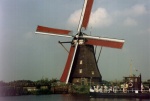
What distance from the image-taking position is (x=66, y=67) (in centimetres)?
3175

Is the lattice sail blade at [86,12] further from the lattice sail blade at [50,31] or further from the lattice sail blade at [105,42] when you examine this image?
the lattice sail blade at [50,31]

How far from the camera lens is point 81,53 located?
1281 inches

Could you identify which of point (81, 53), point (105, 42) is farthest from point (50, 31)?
point (105, 42)

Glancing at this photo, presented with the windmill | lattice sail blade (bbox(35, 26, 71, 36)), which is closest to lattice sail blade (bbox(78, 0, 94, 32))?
the windmill

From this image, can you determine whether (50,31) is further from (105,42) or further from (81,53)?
(105,42)

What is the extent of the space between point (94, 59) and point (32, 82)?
8.57 meters

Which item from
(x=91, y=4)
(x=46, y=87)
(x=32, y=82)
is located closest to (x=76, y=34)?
(x=91, y=4)

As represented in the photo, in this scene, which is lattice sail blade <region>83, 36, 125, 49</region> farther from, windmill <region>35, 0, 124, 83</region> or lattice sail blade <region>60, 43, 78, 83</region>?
lattice sail blade <region>60, 43, 78, 83</region>

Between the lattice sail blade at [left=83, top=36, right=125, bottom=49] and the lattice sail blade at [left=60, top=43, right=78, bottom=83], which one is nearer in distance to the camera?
the lattice sail blade at [left=83, top=36, right=125, bottom=49]

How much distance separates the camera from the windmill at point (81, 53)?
31.6m

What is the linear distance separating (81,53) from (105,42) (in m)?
2.59

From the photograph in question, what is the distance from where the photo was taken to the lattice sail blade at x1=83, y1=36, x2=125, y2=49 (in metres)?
30.3

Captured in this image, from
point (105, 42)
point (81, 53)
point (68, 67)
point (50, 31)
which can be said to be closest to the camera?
point (105, 42)

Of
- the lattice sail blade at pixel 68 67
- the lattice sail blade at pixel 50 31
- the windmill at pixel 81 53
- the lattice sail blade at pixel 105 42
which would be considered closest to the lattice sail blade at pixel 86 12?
the windmill at pixel 81 53
